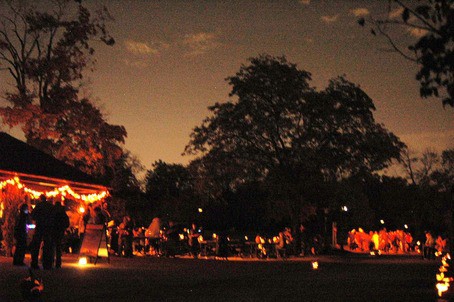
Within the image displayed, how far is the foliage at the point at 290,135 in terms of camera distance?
41.9 metres

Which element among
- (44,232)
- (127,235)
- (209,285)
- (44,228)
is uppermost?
(127,235)

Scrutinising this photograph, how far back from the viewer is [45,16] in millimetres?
40781

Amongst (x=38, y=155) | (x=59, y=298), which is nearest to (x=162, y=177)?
(x=38, y=155)

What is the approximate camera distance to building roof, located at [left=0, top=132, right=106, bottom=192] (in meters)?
26.1

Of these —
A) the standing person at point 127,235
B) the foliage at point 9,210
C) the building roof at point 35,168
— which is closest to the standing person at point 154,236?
the standing person at point 127,235

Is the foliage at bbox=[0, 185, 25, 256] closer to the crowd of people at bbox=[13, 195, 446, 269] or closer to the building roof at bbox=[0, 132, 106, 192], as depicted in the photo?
the building roof at bbox=[0, 132, 106, 192]

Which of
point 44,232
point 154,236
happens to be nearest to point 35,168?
point 44,232

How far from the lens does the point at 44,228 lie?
2083 centimetres

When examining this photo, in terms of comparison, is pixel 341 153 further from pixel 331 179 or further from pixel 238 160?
pixel 238 160

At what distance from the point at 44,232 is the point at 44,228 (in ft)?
0.46

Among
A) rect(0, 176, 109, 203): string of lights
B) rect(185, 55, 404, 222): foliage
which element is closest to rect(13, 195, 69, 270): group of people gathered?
rect(0, 176, 109, 203): string of lights

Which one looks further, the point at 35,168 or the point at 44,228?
the point at 35,168

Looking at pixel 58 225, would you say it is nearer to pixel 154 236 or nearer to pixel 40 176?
pixel 40 176

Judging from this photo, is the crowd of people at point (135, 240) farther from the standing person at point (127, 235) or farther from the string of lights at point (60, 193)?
the string of lights at point (60, 193)
